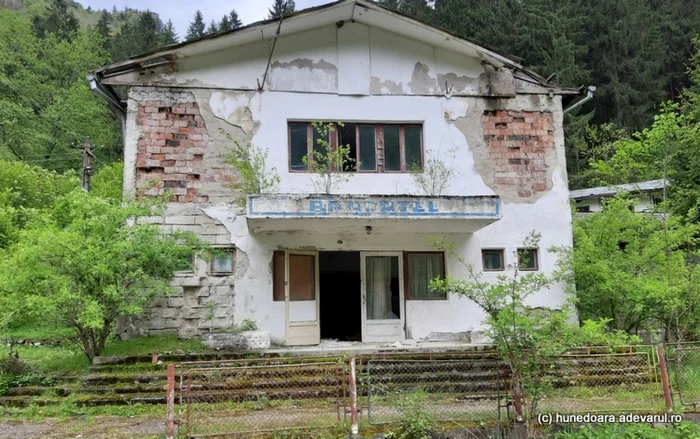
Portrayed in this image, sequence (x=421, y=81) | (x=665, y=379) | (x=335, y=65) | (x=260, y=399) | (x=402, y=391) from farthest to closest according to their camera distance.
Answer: (x=421, y=81)
(x=335, y=65)
(x=402, y=391)
(x=260, y=399)
(x=665, y=379)

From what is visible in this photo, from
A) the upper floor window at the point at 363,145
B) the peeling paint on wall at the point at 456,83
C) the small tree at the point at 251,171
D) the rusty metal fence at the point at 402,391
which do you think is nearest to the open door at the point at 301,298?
the small tree at the point at 251,171

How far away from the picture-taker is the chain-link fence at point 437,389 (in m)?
6.75

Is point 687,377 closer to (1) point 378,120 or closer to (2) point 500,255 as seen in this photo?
(2) point 500,255

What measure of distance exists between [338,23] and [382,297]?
21.7 ft

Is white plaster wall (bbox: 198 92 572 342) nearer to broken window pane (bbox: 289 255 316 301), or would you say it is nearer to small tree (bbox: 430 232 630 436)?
broken window pane (bbox: 289 255 316 301)

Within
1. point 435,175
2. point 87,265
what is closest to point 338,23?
point 435,175

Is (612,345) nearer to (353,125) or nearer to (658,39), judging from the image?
(353,125)

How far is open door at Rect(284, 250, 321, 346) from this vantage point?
11.1 metres

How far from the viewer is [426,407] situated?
→ 7176 mm

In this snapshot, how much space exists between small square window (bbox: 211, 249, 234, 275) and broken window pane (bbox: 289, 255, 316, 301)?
52.2 inches

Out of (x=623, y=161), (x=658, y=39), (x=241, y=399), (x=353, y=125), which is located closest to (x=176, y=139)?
(x=353, y=125)

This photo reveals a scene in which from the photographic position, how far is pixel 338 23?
11.9 metres

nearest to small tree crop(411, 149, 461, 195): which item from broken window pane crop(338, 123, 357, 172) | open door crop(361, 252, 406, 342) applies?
broken window pane crop(338, 123, 357, 172)

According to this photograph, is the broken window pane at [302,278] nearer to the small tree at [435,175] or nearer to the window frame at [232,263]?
the window frame at [232,263]
